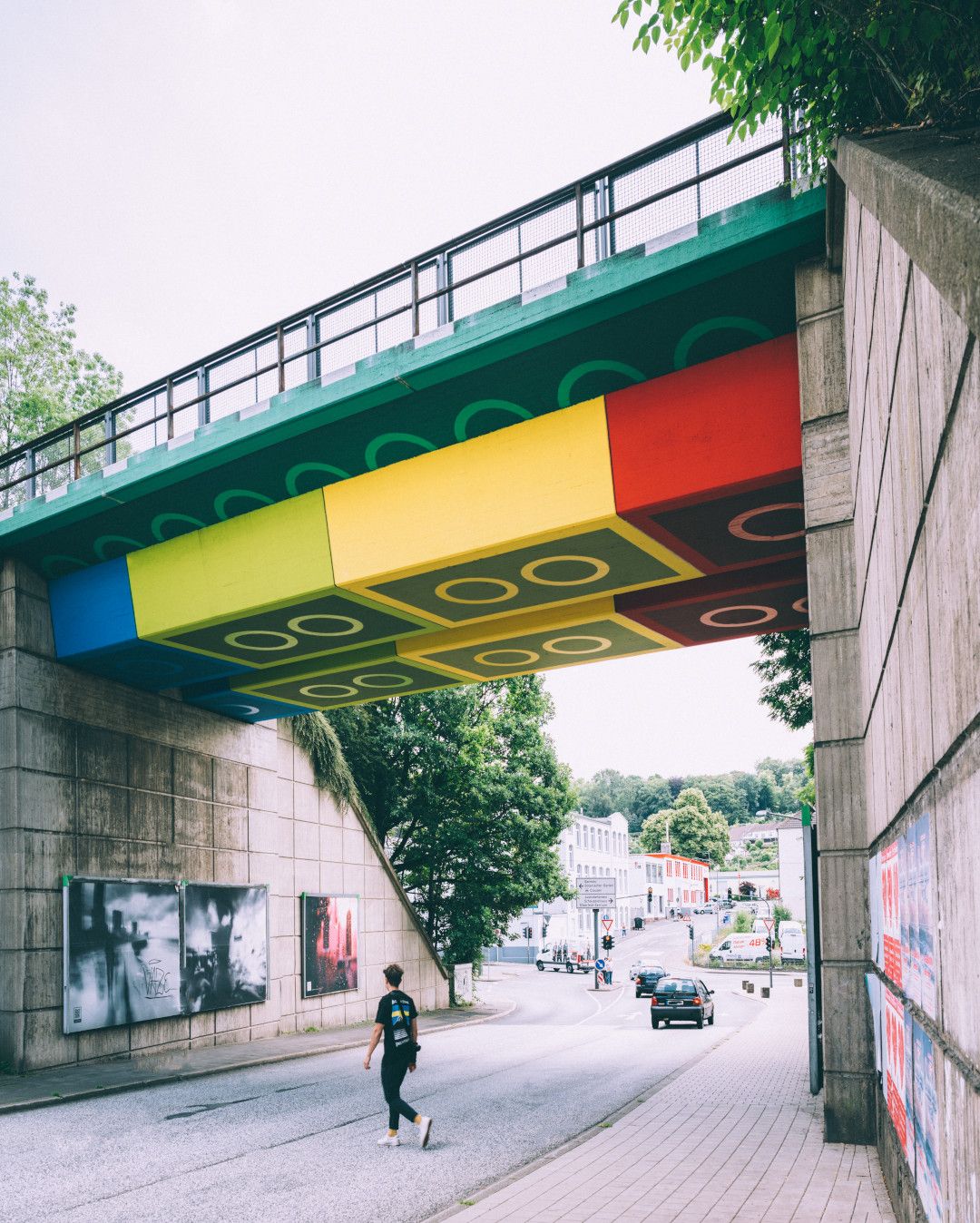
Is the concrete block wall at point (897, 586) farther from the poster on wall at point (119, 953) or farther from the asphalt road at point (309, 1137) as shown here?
the poster on wall at point (119, 953)

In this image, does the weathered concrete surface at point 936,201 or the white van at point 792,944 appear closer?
the weathered concrete surface at point 936,201

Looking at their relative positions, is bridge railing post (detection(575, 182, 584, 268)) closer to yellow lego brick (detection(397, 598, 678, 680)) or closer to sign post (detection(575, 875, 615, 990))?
yellow lego brick (detection(397, 598, 678, 680))

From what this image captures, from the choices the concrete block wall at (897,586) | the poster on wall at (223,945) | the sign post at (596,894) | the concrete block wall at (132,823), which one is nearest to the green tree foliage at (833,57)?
the concrete block wall at (897,586)

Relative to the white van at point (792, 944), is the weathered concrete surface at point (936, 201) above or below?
above

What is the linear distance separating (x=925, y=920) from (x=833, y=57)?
5875 mm

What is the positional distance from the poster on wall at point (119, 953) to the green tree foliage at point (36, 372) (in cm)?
2066

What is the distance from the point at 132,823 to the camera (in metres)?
20.0

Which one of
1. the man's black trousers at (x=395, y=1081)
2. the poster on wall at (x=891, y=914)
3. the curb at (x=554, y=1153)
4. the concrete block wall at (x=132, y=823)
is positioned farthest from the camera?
the concrete block wall at (x=132, y=823)

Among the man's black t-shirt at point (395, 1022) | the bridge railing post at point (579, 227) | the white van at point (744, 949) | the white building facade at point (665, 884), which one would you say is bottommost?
the white building facade at point (665, 884)

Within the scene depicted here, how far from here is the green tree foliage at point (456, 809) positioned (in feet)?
111

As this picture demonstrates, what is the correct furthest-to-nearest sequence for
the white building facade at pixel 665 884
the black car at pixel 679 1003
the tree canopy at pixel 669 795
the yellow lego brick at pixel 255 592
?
the tree canopy at pixel 669 795 → the white building facade at pixel 665 884 → the black car at pixel 679 1003 → the yellow lego brick at pixel 255 592

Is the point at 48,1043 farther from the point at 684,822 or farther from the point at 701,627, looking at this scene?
the point at 684,822

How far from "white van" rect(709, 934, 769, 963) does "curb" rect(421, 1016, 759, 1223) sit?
47780mm

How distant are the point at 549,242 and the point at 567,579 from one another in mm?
4689
